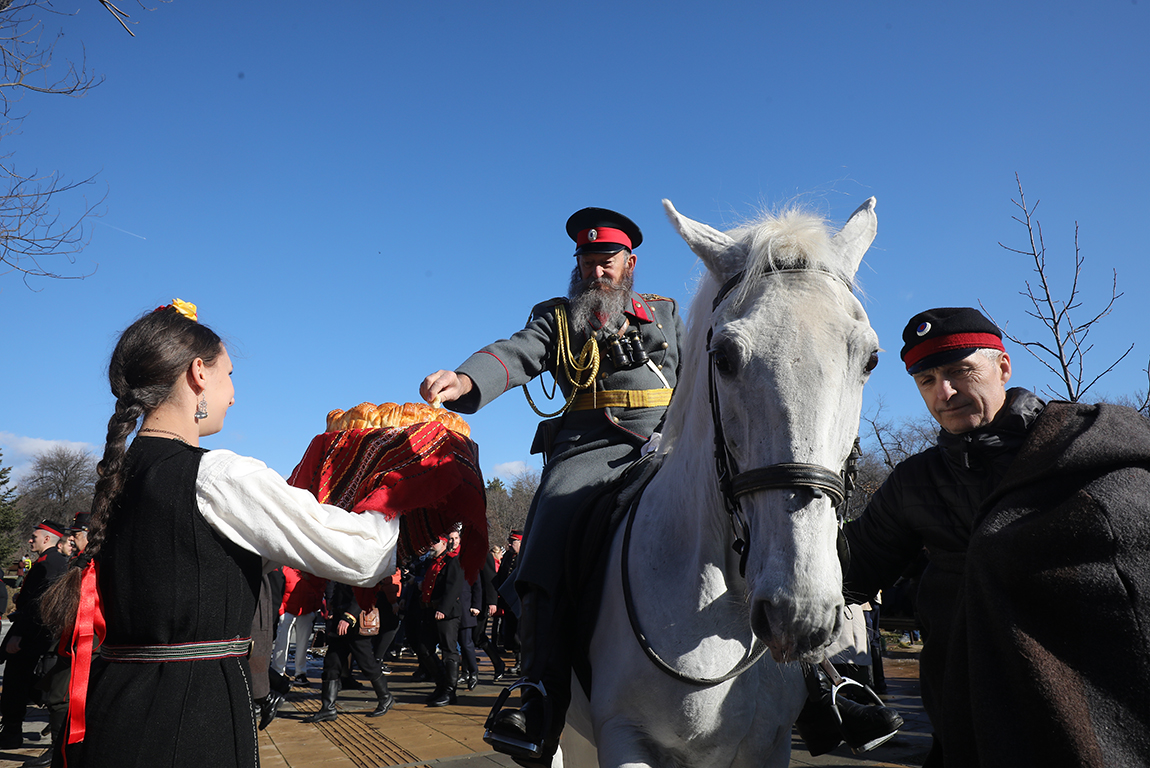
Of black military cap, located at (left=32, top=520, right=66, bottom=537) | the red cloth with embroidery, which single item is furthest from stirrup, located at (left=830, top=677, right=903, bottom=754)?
black military cap, located at (left=32, top=520, right=66, bottom=537)

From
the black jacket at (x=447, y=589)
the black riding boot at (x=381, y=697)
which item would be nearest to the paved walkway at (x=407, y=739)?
the black riding boot at (x=381, y=697)

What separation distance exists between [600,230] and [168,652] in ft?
8.08

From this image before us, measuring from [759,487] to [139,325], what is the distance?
198 centimetres

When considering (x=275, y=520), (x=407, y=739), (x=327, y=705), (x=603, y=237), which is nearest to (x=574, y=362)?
(x=603, y=237)

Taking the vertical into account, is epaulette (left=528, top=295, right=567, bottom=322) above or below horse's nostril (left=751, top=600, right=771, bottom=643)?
above

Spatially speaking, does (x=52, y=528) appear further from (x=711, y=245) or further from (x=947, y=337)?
(x=947, y=337)

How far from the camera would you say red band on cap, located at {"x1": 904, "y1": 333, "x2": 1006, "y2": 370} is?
2.62 metres

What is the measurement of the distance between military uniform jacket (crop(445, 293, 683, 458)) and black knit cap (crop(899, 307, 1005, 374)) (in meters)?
1.03

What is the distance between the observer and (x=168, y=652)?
1985 mm

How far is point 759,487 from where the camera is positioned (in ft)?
5.66

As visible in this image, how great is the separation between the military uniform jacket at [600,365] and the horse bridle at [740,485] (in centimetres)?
63

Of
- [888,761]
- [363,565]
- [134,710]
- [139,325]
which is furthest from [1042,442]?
[888,761]

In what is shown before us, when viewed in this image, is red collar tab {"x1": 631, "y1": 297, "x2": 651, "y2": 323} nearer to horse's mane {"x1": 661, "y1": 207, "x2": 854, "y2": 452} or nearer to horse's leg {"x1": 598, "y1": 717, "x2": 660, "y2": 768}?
horse's mane {"x1": 661, "y1": 207, "x2": 854, "y2": 452}

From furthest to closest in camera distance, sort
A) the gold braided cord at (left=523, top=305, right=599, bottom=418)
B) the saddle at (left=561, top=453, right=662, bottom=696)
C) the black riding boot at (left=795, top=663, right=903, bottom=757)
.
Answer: the gold braided cord at (left=523, top=305, right=599, bottom=418) → the saddle at (left=561, top=453, right=662, bottom=696) → the black riding boot at (left=795, top=663, right=903, bottom=757)
